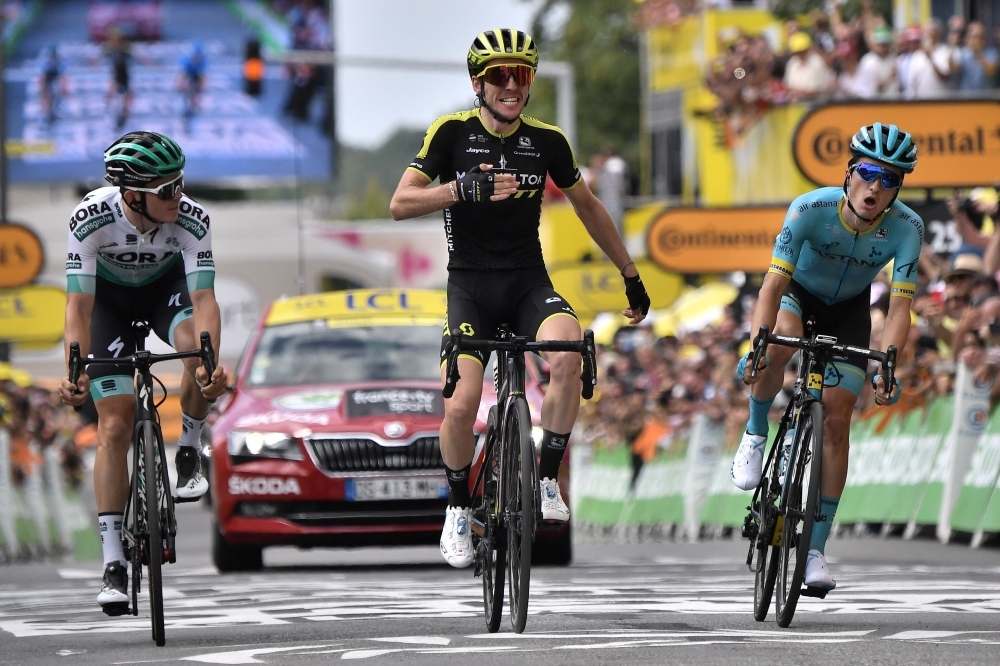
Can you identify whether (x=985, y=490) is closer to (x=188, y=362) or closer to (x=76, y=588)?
(x=76, y=588)

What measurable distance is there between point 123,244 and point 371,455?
149 inches

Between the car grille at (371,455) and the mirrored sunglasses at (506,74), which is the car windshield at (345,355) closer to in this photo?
the car grille at (371,455)

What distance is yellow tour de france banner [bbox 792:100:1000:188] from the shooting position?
21.1m

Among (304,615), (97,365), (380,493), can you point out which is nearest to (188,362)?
(97,365)

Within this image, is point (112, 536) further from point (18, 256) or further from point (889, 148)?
point (18, 256)

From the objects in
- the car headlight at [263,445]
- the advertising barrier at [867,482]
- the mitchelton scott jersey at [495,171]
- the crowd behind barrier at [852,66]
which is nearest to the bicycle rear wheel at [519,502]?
the mitchelton scott jersey at [495,171]

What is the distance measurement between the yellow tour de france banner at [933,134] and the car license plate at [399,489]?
892cm

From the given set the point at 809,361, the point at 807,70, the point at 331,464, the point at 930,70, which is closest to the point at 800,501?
the point at 809,361

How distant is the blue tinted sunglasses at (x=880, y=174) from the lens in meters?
9.28

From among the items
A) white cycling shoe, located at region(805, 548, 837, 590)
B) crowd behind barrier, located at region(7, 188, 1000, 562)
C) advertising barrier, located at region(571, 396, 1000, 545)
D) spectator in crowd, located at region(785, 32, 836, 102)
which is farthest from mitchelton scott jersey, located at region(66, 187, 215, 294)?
spectator in crowd, located at region(785, 32, 836, 102)

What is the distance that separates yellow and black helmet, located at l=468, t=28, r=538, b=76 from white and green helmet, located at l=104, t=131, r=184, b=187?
1357 millimetres

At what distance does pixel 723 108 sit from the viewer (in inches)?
1133

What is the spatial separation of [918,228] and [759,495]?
4.71ft

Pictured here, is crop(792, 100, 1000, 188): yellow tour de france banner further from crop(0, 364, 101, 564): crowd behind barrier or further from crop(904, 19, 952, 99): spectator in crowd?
crop(0, 364, 101, 564): crowd behind barrier
